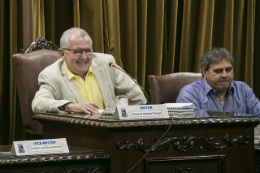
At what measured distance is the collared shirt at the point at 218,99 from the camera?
332 centimetres

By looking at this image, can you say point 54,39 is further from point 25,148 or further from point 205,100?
point 25,148

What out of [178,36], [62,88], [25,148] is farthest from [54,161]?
[178,36]

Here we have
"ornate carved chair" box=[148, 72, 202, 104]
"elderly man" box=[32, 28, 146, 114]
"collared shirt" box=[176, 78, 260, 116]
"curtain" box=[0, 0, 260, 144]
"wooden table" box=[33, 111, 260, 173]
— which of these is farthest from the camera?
"curtain" box=[0, 0, 260, 144]

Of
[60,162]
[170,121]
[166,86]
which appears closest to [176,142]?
[170,121]

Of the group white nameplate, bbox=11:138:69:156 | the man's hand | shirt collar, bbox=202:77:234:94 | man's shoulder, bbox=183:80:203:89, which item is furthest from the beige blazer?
white nameplate, bbox=11:138:69:156

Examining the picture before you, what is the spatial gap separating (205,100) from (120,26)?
1.36 meters

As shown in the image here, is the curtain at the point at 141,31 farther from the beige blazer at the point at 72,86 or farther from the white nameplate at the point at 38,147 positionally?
the white nameplate at the point at 38,147

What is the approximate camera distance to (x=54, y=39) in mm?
3939

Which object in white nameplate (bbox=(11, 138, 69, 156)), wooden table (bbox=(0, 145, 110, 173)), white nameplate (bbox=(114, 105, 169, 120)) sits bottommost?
wooden table (bbox=(0, 145, 110, 173))

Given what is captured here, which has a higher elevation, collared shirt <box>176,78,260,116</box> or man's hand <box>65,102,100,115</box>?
man's hand <box>65,102,100,115</box>

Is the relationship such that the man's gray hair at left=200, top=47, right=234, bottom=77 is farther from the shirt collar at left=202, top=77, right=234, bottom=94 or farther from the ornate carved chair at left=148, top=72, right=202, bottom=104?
the ornate carved chair at left=148, top=72, right=202, bottom=104

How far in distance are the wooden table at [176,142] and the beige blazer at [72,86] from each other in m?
0.60

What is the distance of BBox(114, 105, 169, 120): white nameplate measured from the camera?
200cm

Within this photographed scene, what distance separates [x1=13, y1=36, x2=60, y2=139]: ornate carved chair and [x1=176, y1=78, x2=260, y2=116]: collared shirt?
44.4 inches
